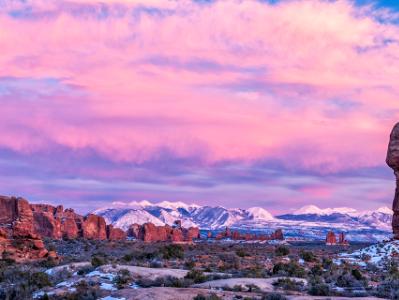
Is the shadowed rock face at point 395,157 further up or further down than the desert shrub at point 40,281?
further up

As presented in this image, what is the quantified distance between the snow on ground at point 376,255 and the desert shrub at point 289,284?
18.6 meters

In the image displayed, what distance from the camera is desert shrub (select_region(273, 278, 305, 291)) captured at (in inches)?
1038

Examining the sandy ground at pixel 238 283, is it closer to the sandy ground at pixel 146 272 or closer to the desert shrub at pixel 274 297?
the sandy ground at pixel 146 272

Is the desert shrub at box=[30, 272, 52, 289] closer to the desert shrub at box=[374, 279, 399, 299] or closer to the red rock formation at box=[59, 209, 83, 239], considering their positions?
the desert shrub at box=[374, 279, 399, 299]

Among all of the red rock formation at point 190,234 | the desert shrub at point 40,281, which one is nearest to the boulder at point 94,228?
the red rock formation at point 190,234

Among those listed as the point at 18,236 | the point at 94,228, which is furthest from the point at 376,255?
the point at 94,228

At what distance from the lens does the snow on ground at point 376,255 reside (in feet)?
156

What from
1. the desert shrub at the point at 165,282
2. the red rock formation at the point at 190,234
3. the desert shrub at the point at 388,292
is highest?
the red rock formation at the point at 190,234

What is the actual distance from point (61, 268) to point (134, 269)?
457 centimetres

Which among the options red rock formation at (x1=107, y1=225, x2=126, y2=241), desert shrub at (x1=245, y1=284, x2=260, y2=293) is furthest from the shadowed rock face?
red rock formation at (x1=107, y1=225, x2=126, y2=241)

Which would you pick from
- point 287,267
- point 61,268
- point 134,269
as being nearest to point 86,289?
point 134,269

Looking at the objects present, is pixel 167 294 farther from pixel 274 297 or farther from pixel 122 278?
pixel 122 278

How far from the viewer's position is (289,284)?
26812 millimetres

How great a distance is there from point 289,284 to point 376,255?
2623 centimetres
